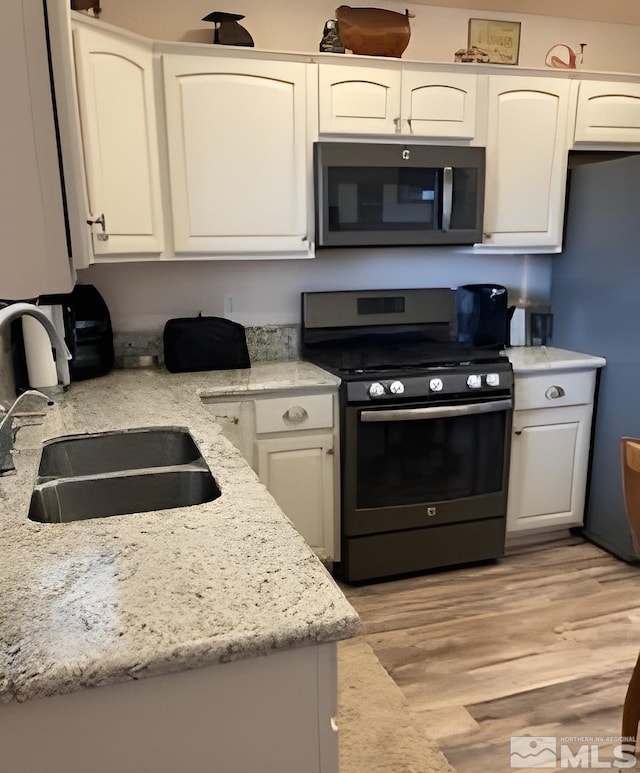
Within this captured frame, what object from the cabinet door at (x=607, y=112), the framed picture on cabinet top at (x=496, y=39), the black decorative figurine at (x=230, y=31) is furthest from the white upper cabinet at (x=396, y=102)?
the cabinet door at (x=607, y=112)

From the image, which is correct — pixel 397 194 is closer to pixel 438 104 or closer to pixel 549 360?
pixel 438 104

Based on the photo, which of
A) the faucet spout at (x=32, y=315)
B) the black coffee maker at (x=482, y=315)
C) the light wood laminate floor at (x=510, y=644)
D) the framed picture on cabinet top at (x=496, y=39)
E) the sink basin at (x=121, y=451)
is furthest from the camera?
the black coffee maker at (x=482, y=315)

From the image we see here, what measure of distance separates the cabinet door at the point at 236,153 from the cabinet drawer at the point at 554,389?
49.1 inches

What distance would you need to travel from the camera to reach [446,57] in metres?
2.95

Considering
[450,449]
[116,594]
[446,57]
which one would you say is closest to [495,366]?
[450,449]

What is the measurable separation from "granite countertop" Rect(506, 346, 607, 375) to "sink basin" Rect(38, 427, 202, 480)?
1604 millimetres

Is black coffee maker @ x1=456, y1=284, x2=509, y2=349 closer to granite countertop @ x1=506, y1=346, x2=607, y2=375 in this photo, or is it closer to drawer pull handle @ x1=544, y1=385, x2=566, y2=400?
granite countertop @ x1=506, y1=346, x2=607, y2=375

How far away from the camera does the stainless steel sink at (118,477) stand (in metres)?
1.41

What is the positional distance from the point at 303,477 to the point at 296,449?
0.12 meters

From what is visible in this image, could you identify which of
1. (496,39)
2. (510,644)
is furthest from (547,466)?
(496,39)

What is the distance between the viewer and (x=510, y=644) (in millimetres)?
2254

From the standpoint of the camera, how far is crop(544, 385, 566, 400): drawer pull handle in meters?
2.81

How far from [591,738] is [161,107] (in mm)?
2639

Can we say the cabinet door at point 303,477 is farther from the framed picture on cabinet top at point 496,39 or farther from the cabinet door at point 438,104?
the framed picture on cabinet top at point 496,39
